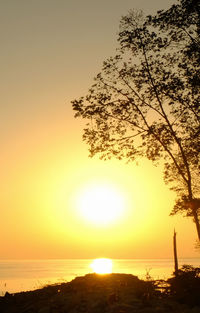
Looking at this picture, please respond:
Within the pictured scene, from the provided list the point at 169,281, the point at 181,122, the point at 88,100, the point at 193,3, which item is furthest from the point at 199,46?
the point at 169,281

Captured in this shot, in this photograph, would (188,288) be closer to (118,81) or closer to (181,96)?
(181,96)

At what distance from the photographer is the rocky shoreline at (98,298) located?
71.8ft

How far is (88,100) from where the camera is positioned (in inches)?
1201

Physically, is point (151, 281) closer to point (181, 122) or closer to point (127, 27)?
point (181, 122)

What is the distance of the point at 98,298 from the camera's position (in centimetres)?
2345

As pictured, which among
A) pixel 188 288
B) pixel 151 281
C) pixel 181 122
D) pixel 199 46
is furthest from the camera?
pixel 181 122

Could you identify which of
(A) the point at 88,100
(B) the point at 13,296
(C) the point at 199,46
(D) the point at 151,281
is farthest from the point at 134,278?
(C) the point at 199,46

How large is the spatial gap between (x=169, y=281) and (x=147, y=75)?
12920 millimetres

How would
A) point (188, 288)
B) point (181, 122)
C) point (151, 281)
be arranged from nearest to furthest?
1. point (188, 288)
2. point (151, 281)
3. point (181, 122)

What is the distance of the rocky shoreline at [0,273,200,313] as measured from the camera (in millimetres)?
21875

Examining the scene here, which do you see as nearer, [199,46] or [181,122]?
[199,46]

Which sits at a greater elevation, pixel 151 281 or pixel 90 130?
pixel 90 130

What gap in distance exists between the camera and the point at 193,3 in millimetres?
27547

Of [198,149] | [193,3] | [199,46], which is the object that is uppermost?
[193,3]
